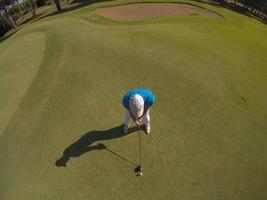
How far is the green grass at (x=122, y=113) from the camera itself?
5527mm

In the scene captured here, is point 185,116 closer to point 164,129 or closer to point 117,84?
point 164,129

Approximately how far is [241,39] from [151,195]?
10710 mm

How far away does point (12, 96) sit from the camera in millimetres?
8570

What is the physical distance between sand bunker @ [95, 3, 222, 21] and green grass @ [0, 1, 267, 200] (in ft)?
11.2

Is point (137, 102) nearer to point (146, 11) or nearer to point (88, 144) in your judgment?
point (88, 144)

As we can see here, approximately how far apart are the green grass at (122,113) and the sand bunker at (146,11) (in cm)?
340

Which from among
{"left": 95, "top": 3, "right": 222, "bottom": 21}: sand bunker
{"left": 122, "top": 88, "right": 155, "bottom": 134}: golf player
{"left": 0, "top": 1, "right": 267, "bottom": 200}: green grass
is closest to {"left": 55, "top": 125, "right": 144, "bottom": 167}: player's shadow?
{"left": 0, "top": 1, "right": 267, "bottom": 200}: green grass

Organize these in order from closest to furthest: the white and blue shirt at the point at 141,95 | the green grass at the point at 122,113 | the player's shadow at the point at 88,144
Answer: the white and blue shirt at the point at 141,95, the green grass at the point at 122,113, the player's shadow at the point at 88,144

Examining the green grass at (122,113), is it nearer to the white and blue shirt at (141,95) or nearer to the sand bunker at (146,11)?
the white and blue shirt at (141,95)

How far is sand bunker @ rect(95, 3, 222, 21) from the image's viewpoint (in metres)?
15.0

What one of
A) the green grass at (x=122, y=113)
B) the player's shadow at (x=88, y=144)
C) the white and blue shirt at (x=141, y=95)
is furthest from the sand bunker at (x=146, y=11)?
the white and blue shirt at (x=141, y=95)

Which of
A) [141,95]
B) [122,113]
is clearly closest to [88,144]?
[122,113]

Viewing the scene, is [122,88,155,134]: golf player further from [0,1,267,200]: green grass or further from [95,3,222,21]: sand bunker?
[95,3,222,21]: sand bunker

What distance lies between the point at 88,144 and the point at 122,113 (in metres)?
1.59
